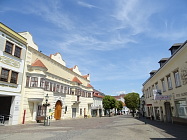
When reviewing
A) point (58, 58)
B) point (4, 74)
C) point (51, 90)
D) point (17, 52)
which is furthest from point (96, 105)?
point (4, 74)

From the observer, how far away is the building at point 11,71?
1662 centimetres

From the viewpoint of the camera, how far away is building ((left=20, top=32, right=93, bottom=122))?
826 inches

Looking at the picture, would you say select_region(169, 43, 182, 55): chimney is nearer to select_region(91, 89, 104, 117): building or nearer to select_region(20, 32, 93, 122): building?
select_region(20, 32, 93, 122): building

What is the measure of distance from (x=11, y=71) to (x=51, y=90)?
9717mm

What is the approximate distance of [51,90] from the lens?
26.4 meters

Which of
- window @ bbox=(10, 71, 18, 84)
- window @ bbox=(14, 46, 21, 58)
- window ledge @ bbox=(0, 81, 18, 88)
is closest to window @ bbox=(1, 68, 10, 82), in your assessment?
window ledge @ bbox=(0, 81, 18, 88)

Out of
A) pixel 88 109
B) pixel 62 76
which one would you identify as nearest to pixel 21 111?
pixel 62 76

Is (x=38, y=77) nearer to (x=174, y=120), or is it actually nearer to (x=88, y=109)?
(x=174, y=120)

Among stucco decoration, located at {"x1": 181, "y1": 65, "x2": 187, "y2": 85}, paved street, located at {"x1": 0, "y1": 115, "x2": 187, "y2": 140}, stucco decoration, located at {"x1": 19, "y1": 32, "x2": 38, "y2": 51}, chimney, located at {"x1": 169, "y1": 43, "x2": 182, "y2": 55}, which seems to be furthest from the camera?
stucco decoration, located at {"x1": 19, "y1": 32, "x2": 38, "y2": 51}

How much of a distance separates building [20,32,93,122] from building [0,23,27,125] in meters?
1.29

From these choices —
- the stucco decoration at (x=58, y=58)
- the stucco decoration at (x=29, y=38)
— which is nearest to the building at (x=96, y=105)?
the stucco decoration at (x=58, y=58)

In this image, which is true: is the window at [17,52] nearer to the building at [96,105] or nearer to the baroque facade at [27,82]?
the baroque facade at [27,82]

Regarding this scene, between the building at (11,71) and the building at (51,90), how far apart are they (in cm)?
129

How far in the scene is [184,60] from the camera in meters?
14.4
